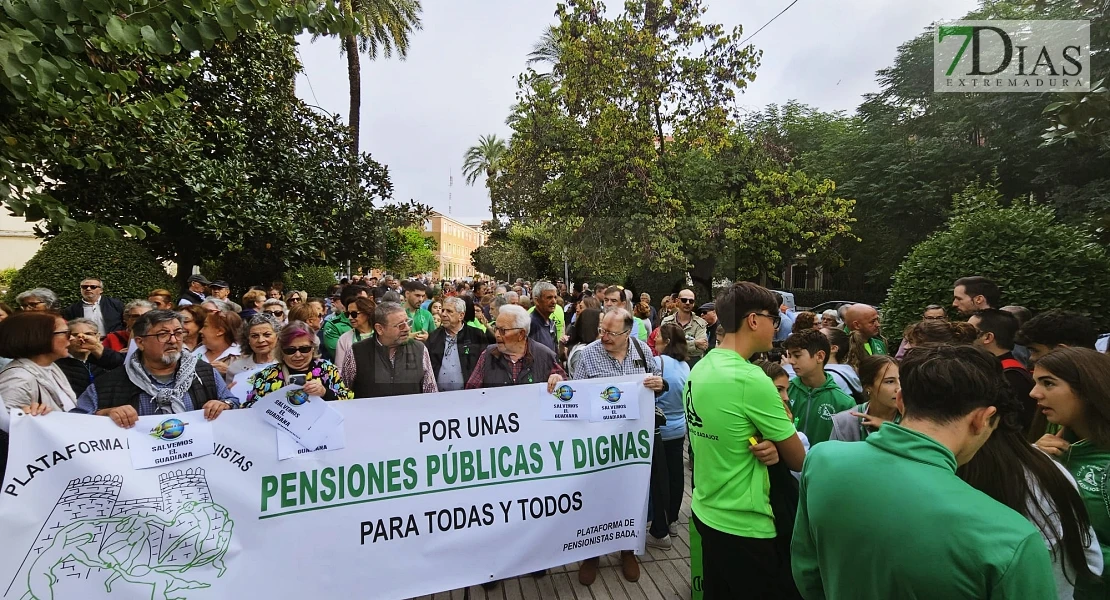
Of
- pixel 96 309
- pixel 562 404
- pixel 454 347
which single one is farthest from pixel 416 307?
pixel 562 404

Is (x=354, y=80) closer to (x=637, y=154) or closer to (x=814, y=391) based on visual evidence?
(x=637, y=154)

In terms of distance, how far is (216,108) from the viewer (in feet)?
39.5

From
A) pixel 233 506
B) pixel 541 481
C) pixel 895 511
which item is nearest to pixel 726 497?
pixel 895 511

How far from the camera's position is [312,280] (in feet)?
62.4

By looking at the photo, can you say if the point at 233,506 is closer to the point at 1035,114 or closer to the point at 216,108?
the point at 216,108

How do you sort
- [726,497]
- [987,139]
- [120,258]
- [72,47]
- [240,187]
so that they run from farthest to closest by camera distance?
[987,139] < [240,187] < [120,258] < [72,47] < [726,497]

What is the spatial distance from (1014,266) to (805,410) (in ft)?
21.8

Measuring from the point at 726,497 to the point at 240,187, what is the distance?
39.0 ft

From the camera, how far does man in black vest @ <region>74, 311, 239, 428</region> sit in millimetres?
3117

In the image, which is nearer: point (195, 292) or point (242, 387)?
point (242, 387)

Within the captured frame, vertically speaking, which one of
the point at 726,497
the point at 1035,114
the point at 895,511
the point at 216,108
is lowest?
the point at 726,497

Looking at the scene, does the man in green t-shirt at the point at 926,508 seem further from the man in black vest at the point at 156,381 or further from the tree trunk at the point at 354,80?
the tree trunk at the point at 354,80

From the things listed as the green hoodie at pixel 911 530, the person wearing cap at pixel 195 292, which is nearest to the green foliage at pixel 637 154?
the person wearing cap at pixel 195 292

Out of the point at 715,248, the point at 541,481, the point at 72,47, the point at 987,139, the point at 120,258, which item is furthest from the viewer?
the point at 987,139
